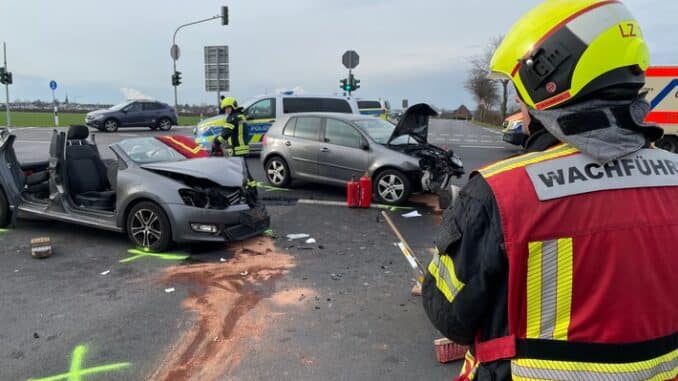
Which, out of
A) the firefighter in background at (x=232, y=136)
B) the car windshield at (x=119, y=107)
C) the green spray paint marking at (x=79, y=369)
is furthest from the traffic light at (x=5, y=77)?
the green spray paint marking at (x=79, y=369)

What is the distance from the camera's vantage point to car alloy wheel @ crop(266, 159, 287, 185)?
10.5m

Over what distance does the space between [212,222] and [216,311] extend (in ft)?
5.69

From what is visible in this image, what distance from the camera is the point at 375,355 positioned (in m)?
3.67

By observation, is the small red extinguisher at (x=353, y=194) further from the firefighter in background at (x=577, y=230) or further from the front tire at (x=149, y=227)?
the firefighter in background at (x=577, y=230)

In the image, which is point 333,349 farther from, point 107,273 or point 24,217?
point 24,217

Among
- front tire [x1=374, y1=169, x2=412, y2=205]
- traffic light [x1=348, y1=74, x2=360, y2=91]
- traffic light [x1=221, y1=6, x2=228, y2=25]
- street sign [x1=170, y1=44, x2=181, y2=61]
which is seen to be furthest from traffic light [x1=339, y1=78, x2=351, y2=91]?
front tire [x1=374, y1=169, x2=412, y2=205]

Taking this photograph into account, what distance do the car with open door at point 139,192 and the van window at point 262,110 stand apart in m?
8.23

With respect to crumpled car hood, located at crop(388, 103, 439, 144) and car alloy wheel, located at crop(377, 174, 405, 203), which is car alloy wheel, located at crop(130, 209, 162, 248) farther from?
crumpled car hood, located at crop(388, 103, 439, 144)

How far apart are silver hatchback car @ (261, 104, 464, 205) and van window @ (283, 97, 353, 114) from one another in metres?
5.04

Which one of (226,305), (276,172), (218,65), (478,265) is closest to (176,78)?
(218,65)

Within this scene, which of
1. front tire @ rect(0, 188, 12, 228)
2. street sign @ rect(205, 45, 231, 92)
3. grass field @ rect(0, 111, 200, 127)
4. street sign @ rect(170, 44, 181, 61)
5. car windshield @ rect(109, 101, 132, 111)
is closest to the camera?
front tire @ rect(0, 188, 12, 228)

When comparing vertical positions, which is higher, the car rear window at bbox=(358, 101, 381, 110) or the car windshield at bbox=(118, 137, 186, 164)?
the car rear window at bbox=(358, 101, 381, 110)

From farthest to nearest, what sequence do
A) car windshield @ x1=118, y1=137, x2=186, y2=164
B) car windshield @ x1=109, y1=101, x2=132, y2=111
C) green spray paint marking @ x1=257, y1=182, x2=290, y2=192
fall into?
car windshield @ x1=109, y1=101, x2=132, y2=111 < green spray paint marking @ x1=257, y1=182, x2=290, y2=192 < car windshield @ x1=118, y1=137, x2=186, y2=164

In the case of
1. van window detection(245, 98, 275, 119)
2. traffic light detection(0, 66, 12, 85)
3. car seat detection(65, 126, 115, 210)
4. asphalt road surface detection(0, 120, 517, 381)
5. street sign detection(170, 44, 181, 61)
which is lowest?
asphalt road surface detection(0, 120, 517, 381)
